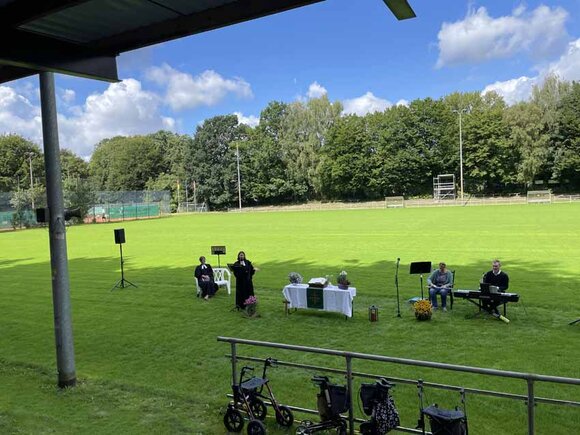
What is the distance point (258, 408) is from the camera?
6375 mm

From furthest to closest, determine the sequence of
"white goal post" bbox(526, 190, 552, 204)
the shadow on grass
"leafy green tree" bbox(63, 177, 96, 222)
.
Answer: "white goal post" bbox(526, 190, 552, 204)
"leafy green tree" bbox(63, 177, 96, 222)
the shadow on grass

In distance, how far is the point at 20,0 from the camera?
16.8ft

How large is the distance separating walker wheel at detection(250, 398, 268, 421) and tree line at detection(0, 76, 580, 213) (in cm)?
6458

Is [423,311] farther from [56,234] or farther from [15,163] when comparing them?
[15,163]

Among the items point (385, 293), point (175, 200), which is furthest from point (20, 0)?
point (175, 200)

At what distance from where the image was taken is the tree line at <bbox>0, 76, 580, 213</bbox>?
249 feet

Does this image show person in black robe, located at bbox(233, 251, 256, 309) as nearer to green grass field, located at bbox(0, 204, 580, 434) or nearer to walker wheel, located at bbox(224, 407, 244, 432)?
green grass field, located at bbox(0, 204, 580, 434)

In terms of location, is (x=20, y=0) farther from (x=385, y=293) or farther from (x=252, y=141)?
(x=252, y=141)

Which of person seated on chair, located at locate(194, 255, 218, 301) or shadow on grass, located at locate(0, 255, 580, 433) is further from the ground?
person seated on chair, located at locate(194, 255, 218, 301)

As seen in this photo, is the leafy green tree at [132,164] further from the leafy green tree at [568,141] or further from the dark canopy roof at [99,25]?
the dark canopy roof at [99,25]

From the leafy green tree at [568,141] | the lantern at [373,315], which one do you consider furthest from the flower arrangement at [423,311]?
the leafy green tree at [568,141]

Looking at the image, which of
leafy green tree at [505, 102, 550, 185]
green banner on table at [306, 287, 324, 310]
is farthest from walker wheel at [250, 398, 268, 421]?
leafy green tree at [505, 102, 550, 185]

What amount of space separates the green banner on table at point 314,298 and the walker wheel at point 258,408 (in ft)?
19.7

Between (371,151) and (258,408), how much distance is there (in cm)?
8480
